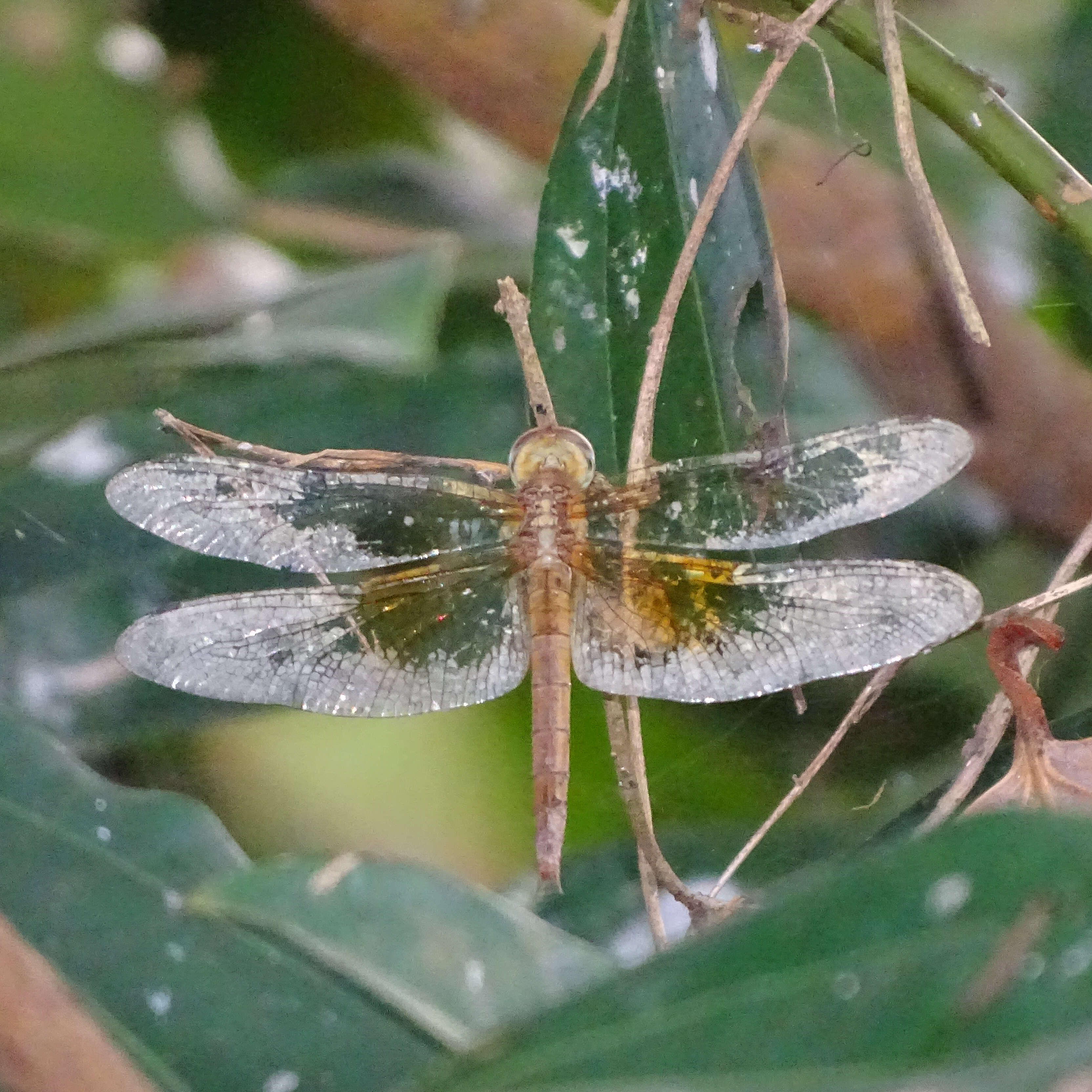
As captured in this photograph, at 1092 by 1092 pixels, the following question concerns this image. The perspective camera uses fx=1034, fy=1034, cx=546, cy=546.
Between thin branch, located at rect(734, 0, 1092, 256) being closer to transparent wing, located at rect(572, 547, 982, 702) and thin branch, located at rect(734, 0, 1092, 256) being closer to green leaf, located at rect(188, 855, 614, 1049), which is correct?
transparent wing, located at rect(572, 547, 982, 702)

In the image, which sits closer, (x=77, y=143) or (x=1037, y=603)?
(x=1037, y=603)

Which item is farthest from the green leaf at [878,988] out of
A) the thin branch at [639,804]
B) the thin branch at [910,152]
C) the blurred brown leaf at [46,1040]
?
the thin branch at [910,152]

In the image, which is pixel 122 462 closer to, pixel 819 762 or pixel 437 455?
pixel 437 455

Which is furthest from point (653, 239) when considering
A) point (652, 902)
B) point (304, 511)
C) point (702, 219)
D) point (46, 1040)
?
point (46, 1040)

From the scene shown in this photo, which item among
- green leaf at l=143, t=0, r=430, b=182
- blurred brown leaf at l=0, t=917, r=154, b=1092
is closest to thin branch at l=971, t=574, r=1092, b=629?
blurred brown leaf at l=0, t=917, r=154, b=1092

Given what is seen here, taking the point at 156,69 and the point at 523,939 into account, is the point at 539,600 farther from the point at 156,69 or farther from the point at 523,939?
the point at 156,69

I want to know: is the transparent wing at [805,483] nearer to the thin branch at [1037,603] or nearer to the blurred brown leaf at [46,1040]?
the thin branch at [1037,603]
